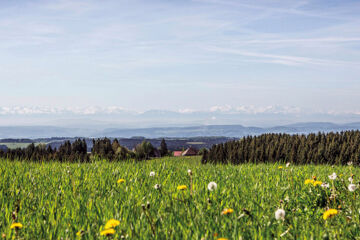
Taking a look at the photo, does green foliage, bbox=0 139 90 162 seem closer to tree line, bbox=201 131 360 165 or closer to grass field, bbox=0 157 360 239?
grass field, bbox=0 157 360 239

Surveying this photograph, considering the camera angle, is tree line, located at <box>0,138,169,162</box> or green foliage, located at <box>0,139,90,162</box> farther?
tree line, located at <box>0,138,169,162</box>

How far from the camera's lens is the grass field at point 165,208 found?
11.9 feet

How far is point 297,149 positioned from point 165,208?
465 inches

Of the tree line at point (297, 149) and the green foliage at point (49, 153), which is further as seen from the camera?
the tree line at point (297, 149)

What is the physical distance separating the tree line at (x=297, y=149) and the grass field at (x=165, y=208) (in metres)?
7.63

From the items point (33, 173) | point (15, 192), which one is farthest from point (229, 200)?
point (33, 173)

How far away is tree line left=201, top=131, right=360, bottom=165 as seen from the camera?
571 inches

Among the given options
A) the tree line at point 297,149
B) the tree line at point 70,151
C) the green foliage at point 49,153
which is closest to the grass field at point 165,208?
the green foliage at point 49,153

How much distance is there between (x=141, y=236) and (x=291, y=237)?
4.66ft

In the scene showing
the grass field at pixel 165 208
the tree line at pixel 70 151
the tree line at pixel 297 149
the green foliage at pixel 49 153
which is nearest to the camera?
the grass field at pixel 165 208

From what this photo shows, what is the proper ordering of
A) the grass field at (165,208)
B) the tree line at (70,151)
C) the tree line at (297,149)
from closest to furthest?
1. the grass field at (165,208)
2. the tree line at (70,151)
3. the tree line at (297,149)

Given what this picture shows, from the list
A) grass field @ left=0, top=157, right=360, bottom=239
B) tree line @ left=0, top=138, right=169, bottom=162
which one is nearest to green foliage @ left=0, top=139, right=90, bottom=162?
tree line @ left=0, top=138, right=169, bottom=162

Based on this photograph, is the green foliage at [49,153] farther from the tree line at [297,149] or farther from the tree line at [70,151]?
the tree line at [297,149]

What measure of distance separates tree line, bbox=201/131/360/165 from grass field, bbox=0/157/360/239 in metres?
7.63
